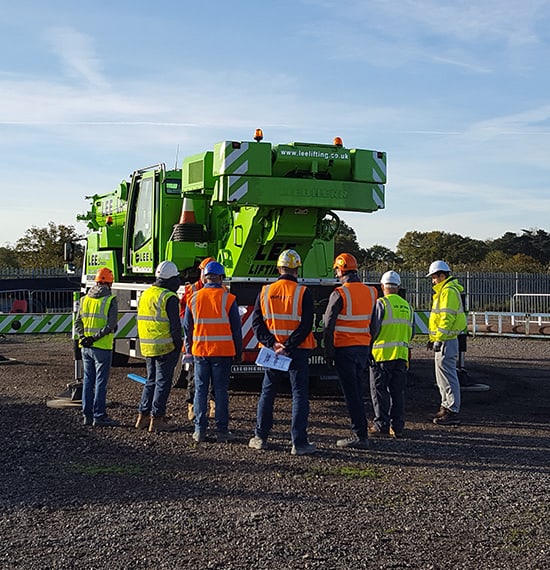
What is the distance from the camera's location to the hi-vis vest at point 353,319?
8.94 m

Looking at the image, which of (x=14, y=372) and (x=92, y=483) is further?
(x=14, y=372)

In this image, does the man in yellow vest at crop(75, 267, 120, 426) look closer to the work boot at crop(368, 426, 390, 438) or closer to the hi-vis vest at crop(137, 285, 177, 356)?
the hi-vis vest at crop(137, 285, 177, 356)

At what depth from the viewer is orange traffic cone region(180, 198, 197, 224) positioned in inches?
498

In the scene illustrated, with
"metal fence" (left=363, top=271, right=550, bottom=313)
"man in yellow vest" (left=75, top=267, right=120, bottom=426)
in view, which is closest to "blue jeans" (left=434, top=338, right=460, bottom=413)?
"man in yellow vest" (left=75, top=267, right=120, bottom=426)

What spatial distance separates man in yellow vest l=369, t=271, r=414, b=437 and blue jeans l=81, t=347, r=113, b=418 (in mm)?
3108

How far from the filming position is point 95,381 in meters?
10.1

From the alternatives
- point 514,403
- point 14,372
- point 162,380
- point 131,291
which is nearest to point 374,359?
point 162,380

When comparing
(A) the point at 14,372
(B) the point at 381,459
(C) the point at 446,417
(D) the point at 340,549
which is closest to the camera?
(D) the point at 340,549

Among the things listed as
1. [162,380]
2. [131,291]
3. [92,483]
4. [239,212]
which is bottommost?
[92,483]

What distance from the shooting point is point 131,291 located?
44.5 feet

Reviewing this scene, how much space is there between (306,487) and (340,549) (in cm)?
163

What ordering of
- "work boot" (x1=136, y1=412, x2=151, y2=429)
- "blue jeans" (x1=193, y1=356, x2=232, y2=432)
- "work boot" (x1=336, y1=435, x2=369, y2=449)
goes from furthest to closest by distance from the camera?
→ "work boot" (x1=136, y1=412, x2=151, y2=429) < "blue jeans" (x1=193, y1=356, x2=232, y2=432) < "work boot" (x1=336, y1=435, x2=369, y2=449)

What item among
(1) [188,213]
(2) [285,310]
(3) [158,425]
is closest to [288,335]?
(2) [285,310]

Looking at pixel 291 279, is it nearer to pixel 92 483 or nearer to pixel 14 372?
pixel 92 483
